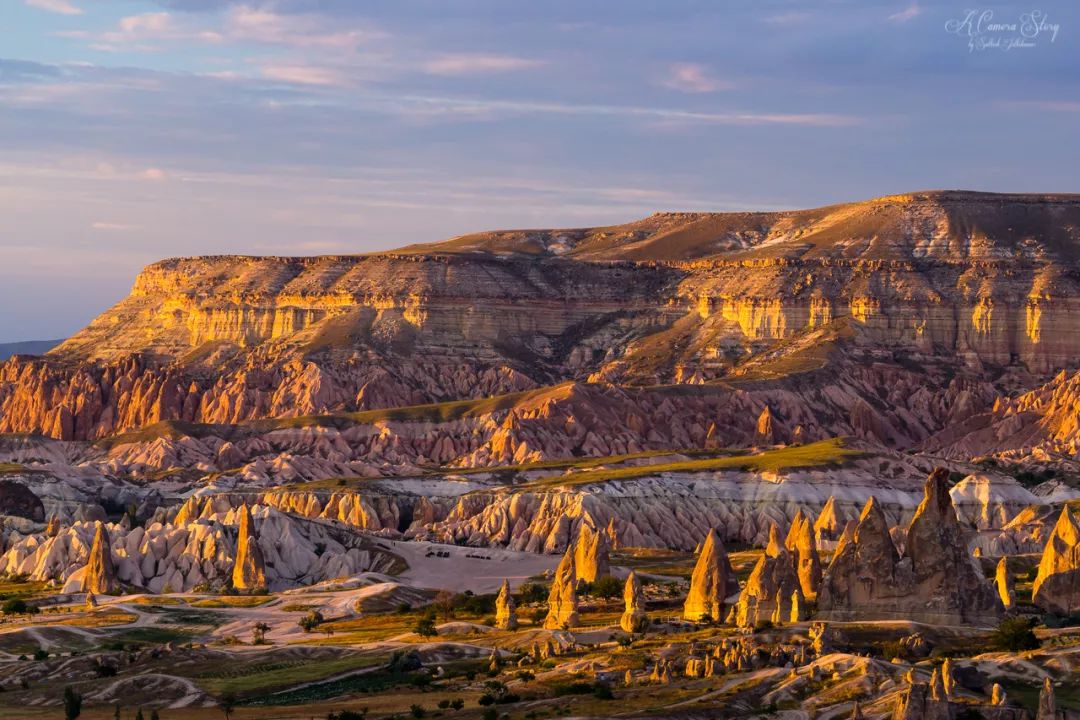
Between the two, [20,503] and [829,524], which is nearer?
[829,524]


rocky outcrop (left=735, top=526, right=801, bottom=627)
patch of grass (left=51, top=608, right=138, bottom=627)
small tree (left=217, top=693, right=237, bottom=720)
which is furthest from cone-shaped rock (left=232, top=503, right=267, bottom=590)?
small tree (left=217, top=693, right=237, bottom=720)

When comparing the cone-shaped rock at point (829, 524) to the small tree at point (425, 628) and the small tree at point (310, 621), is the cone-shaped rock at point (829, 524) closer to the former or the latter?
the small tree at point (310, 621)

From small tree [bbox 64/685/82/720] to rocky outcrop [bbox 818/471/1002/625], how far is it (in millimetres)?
30568

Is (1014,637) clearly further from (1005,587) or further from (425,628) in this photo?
(425,628)

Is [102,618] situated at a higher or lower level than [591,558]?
lower

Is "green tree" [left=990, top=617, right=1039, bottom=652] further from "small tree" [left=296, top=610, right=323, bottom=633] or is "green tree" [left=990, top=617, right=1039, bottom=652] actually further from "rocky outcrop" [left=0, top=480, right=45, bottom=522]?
"rocky outcrop" [left=0, top=480, right=45, bottom=522]

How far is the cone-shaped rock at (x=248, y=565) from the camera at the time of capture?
146500 mm

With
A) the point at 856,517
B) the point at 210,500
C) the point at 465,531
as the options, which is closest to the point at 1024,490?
the point at 856,517

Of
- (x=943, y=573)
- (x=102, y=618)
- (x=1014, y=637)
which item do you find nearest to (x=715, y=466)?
(x=102, y=618)

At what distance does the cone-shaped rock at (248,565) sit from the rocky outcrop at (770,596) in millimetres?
49941

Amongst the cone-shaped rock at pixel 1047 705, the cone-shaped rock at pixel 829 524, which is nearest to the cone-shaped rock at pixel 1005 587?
the cone-shaped rock at pixel 1047 705

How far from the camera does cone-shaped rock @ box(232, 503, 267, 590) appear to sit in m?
146

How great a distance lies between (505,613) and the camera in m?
114

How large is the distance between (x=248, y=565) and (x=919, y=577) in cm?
6068
